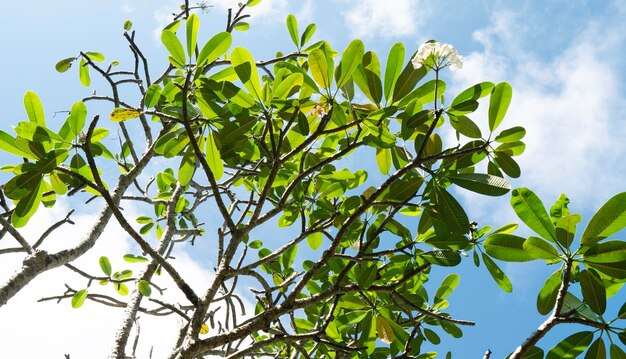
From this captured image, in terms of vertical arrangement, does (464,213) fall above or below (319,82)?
below

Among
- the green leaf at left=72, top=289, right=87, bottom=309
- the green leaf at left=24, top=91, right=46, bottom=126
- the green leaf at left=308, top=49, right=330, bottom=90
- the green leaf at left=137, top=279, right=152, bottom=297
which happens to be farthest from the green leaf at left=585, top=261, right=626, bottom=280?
the green leaf at left=72, top=289, right=87, bottom=309

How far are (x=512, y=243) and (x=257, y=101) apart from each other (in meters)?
0.87

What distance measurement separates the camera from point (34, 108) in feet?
5.47

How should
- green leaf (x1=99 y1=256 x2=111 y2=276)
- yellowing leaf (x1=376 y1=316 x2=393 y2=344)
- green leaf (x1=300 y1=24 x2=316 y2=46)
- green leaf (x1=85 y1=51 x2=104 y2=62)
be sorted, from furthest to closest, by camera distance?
green leaf (x1=85 y1=51 x2=104 y2=62) → green leaf (x1=99 y1=256 x2=111 y2=276) → green leaf (x1=300 y1=24 x2=316 y2=46) → yellowing leaf (x1=376 y1=316 x2=393 y2=344)

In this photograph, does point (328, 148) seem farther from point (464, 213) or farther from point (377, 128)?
point (464, 213)

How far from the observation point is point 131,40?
8.08 ft

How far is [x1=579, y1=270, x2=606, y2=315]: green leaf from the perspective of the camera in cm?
128

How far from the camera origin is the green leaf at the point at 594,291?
1284 millimetres

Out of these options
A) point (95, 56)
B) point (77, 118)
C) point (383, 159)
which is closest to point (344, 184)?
point (383, 159)

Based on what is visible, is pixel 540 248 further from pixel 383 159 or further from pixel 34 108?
pixel 34 108

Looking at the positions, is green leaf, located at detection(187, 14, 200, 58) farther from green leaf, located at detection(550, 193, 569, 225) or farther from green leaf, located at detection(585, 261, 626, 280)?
green leaf, located at detection(585, 261, 626, 280)

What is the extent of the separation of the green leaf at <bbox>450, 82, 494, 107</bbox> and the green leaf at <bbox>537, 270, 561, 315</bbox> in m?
0.55

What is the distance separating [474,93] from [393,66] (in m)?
0.27

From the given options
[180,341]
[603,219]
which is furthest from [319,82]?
[180,341]
